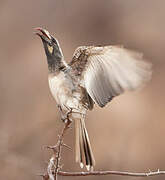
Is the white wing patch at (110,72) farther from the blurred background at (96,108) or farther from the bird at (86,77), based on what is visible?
the blurred background at (96,108)

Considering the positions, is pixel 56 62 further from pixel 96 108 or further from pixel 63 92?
pixel 96 108

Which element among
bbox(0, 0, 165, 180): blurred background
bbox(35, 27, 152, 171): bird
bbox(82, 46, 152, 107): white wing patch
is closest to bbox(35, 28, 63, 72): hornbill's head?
bbox(35, 27, 152, 171): bird

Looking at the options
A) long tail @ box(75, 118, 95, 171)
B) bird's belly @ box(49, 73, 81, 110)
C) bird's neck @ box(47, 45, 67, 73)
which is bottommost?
long tail @ box(75, 118, 95, 171)

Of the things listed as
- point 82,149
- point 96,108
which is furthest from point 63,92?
point 96,108

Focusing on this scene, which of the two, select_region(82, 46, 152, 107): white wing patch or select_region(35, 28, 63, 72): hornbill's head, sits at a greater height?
select_region(35, 28, 63, 72): hornbill's head

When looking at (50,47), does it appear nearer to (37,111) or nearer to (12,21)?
(37,111)

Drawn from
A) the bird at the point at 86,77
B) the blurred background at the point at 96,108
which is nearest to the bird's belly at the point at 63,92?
the bird at the point at 86,77

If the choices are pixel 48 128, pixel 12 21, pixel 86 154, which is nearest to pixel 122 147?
pixel 48 128

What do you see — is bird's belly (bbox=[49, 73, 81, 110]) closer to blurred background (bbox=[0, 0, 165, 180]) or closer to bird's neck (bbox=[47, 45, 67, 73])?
bird's neck (bbox=[47, 45, 67, 73])
